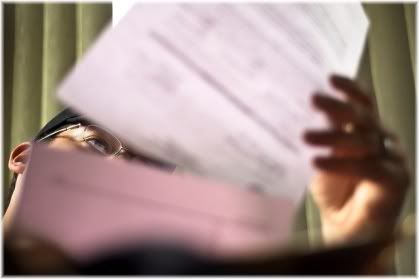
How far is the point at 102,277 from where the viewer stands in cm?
23

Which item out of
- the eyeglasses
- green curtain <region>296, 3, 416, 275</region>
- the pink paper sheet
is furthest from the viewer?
green curtain <region>296, 3, 416, 275</region>

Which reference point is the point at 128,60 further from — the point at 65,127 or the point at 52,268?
the point at 65,127

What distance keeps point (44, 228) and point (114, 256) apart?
40 mm

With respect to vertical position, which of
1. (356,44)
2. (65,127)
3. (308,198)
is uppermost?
(356,44)

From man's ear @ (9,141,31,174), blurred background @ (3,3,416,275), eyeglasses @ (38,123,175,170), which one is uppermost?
blurred background @ (3,3,416,275)

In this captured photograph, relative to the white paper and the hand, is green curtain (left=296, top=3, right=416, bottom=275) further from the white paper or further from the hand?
the white paper

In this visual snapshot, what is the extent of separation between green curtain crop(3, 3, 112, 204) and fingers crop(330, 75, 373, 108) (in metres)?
0.69

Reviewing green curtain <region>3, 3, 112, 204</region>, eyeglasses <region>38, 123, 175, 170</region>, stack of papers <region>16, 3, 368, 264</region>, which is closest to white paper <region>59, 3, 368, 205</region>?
stack of papers <region>16, 3, 368, 264</region>

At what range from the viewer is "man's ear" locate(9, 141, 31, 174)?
779mm

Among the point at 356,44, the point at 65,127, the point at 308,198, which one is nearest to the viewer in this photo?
the point at 356,44

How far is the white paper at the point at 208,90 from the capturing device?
0.93ft

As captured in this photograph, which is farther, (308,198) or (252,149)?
(308,198)

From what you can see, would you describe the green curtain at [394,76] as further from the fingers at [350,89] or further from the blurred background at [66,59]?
the fingers at [350,89]

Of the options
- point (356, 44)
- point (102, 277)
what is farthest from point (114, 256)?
point (356, 44)
